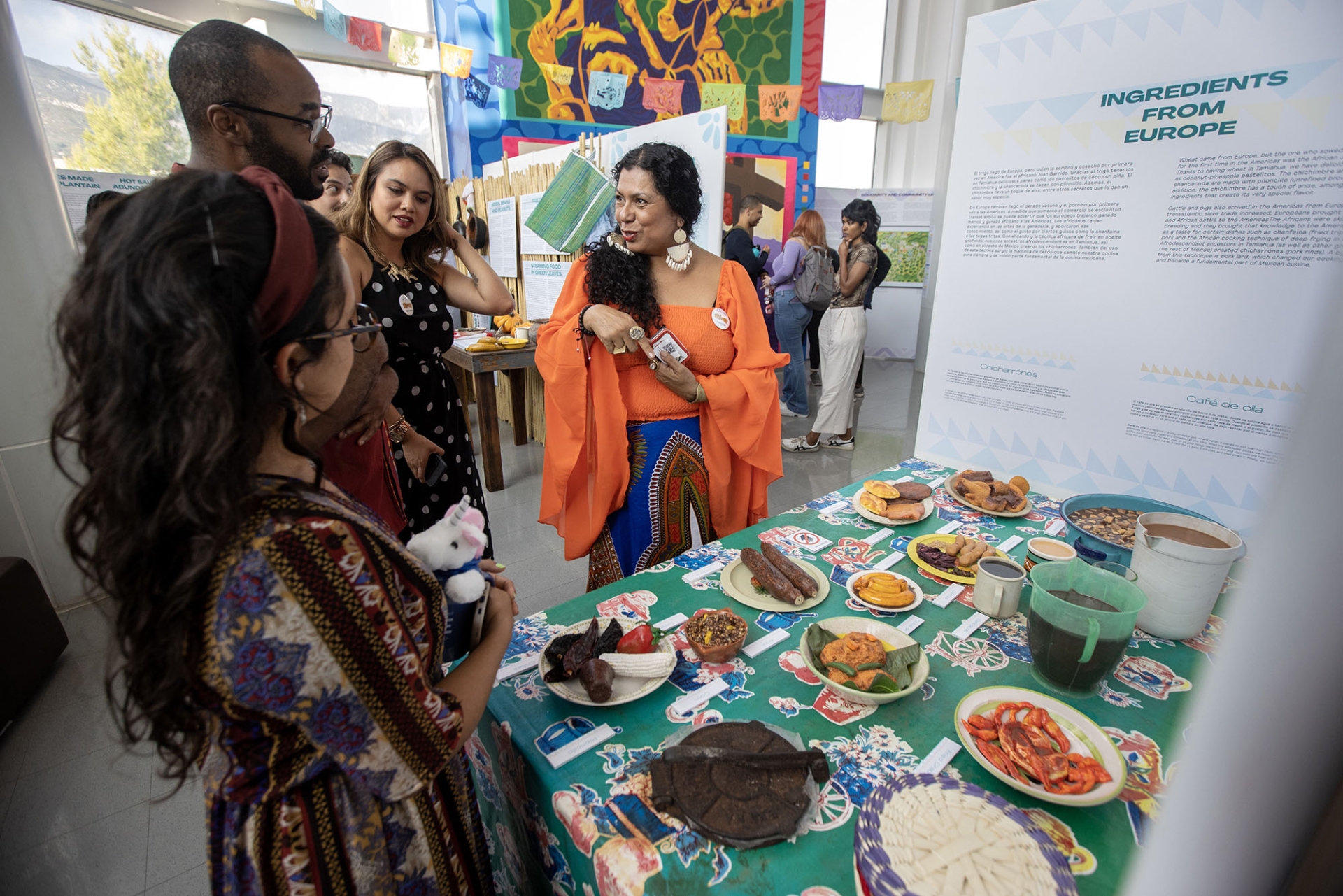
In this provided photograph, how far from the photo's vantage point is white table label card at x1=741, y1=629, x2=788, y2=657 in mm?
1227

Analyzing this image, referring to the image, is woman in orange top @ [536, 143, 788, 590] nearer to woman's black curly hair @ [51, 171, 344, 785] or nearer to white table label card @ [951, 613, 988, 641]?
white table label card @ [951, 613, 988, 641]

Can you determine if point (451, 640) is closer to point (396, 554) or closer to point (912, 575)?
point (396, 554)

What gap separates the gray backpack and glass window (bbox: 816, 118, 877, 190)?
5.86 meters

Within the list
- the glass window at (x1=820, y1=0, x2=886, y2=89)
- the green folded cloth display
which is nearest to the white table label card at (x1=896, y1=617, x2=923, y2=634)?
the green folded cloth display

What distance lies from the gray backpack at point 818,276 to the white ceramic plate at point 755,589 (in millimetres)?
4639

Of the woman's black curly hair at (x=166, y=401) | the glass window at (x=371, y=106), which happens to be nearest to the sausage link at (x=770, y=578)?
the woman's black curly hair at (x=166, y=401)

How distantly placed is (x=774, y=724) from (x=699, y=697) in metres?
0.14

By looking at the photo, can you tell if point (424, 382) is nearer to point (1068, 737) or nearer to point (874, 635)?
point (874, 635)

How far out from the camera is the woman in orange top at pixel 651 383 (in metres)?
2.00

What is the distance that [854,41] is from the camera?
10375mm

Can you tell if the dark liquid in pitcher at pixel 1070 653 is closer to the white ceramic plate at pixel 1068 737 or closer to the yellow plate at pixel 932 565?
the white ceramic plate at pixel 1068 737

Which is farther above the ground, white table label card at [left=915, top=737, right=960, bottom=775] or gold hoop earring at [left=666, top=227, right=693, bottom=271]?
gold hoop earring at [left=666, top=227, right=693, bottom=271]

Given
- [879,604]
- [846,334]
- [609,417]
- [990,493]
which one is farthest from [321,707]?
[846,334]

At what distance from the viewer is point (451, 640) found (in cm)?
96
